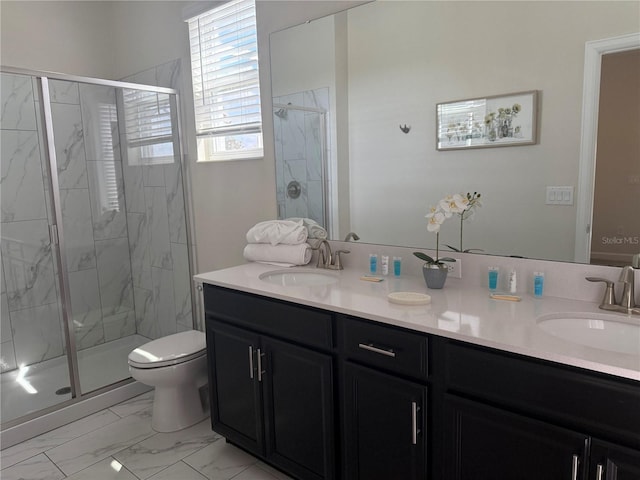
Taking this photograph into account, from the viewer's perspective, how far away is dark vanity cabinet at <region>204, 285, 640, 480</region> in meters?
1.16

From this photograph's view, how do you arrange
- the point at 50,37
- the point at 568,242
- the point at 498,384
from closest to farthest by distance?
the point at 498,384 < the point at 568,242 < the point at 50,37

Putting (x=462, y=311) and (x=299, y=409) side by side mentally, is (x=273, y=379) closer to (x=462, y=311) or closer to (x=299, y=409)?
(x=299, y=409)

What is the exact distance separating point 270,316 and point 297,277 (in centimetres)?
42

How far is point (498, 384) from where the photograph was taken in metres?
1.28

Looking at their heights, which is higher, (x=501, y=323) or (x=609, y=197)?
(x=609, y=197)

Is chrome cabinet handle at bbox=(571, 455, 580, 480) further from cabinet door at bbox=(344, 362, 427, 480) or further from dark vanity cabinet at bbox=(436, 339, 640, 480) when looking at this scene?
cabinet door at bbox=(344, 362, 427, 480)

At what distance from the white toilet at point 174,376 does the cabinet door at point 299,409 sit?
652mm

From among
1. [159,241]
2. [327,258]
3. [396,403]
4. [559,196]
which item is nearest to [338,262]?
[327,258]

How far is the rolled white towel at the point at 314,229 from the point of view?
2402mm

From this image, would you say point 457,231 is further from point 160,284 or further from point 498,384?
point 160,284

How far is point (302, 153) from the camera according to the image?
2.44 m

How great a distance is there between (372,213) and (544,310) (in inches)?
35.5

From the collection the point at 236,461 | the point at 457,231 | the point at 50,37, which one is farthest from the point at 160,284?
the point at 457,231

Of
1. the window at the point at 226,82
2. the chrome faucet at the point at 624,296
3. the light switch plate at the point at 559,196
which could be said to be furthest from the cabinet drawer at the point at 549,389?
the window at the point at 226,82
